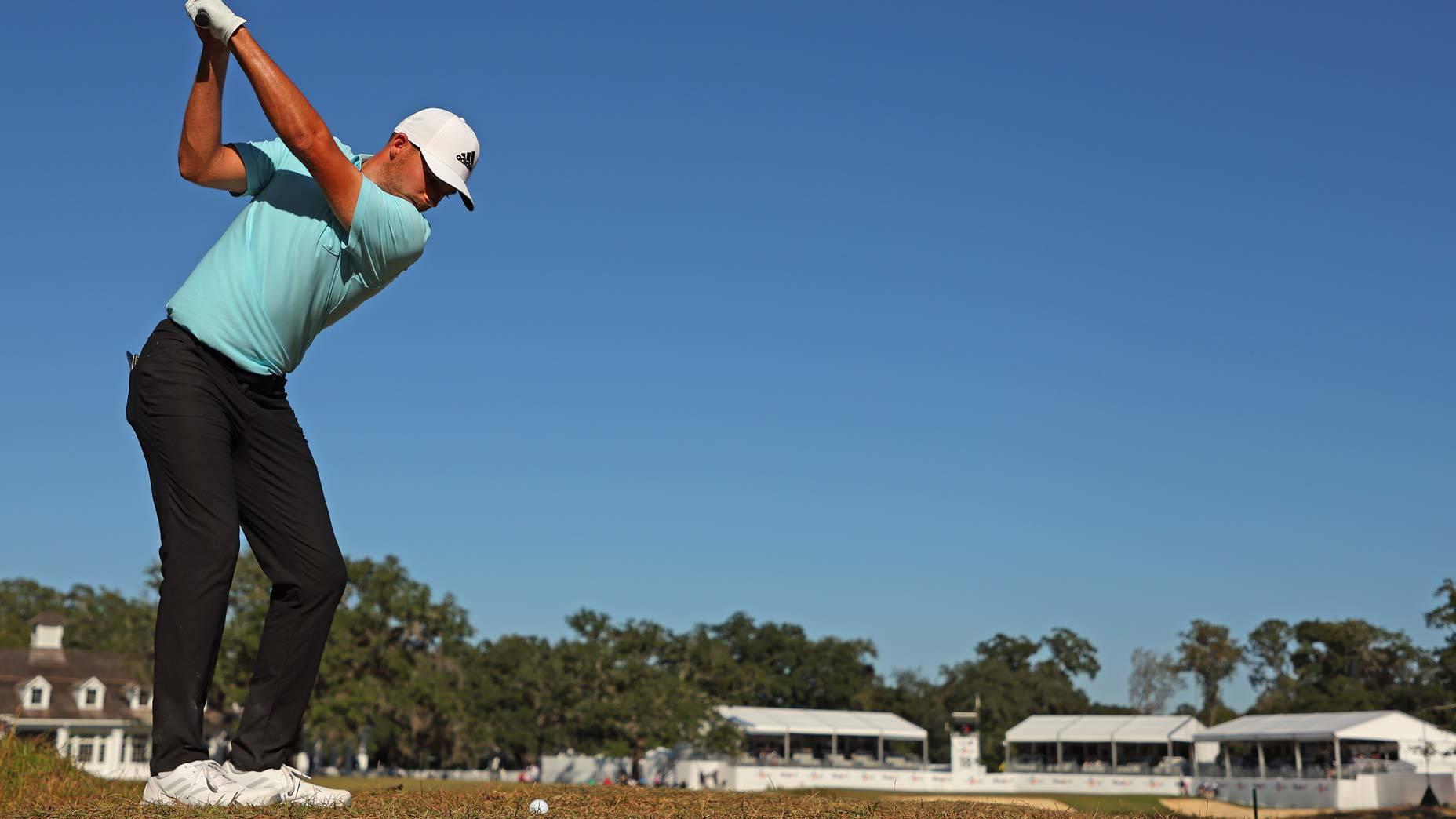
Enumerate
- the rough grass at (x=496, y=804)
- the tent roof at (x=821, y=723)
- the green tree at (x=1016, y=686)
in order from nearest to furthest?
the rough grass at (x=496, y=804)
the tent roof at (x=821, y=723)
the green tree at (x=1016, y=686)

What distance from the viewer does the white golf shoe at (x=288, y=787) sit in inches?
152

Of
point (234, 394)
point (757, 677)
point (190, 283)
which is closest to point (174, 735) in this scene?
point (234, 394)

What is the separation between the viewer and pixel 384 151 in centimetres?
421

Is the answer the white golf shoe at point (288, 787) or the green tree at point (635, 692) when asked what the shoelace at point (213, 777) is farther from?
the green tree at point (635, 692)

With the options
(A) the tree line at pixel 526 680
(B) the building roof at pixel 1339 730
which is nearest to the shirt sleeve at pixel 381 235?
(A) the tree line at pixel 526 680

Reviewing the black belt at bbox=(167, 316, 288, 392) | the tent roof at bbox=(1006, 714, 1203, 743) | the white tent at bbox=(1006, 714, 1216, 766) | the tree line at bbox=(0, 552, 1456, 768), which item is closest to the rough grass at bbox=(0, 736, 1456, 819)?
the black belt at bbox=(167, 316, 288, 392)

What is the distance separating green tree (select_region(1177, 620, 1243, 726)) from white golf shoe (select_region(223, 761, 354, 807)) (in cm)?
11157

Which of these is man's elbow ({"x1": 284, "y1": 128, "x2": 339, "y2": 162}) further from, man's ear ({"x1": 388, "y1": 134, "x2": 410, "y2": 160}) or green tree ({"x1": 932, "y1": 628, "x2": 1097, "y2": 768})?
green tree ({"x1": 932, "y1": 628, "x2": 1097, "y2": 768})

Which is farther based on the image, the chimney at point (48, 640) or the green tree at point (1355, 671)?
the green tree at point (1355, 671)

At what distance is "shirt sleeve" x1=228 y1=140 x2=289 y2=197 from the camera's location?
412cm

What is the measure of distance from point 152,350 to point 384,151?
992 mm

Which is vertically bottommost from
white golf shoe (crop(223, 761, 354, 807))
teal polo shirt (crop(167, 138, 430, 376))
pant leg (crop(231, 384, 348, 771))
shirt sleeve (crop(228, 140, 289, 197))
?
white golf shoe (crop(223, 761, 354, 807))

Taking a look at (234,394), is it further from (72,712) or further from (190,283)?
(72,712)

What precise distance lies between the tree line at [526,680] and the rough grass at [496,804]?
105 ft
